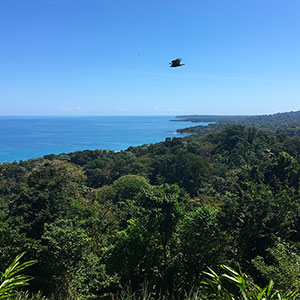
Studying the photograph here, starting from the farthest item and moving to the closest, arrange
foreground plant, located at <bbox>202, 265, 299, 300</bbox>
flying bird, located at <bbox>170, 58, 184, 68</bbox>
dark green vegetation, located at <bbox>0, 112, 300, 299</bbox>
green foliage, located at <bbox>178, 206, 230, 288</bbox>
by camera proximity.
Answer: green foliage, located at <bbox>178, 206, 230, 288</bbox>
dark green vegetation, located at <bbox>0, 112, 300, 299</bbox>
flying bird, located at <bbox>170, 58, 184, 68</bbox>
foreground plant, located at <bbox>202, 265, 299, 300</bbox>

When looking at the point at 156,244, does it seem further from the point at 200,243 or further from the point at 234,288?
the point at 234,288

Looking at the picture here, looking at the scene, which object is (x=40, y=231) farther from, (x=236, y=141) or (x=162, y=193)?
(x=236, y=141)

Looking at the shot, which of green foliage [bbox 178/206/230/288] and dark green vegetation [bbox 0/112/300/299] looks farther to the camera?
green foliage [bbox 178/206/230/288]

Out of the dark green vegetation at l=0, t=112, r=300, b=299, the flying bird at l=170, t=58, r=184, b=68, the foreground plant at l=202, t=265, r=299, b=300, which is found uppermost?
the flying bird at l=170, t=58, r=184, b=68

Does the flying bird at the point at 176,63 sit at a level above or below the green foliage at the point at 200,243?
above

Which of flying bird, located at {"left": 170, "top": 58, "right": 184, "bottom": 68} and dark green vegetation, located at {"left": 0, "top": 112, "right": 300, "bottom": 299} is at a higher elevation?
flying bird, located at {"left": 170, "top": 58, "right": 184, "bottom": 68}

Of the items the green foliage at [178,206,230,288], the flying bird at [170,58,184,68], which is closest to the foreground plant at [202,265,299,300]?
the flying bird at [170,58,184,68]

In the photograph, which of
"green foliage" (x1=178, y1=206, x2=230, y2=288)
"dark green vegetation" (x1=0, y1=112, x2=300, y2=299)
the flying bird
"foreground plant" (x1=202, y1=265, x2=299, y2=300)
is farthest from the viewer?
"green foliage" (x1=178, y1=206, x2=230, y2=288)

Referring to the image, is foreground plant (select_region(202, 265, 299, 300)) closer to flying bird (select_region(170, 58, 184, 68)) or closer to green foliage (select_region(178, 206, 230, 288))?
flying bird (select_region(170, 58, 184, 68))

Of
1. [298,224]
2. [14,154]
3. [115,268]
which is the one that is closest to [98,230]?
[115,268]

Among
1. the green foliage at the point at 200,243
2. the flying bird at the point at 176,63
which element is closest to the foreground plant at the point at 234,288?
the flying bird at the point at 176,63

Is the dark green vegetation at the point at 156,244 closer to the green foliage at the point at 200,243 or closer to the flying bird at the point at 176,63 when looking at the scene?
the green foliage at the point at 200,243
